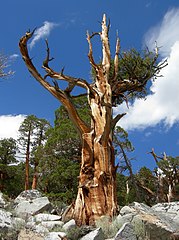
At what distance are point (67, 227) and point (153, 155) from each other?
17.8 meters

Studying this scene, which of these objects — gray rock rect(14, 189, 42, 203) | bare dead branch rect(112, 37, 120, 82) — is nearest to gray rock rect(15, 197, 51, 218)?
gray rock rect(14, 189, 42, 203)

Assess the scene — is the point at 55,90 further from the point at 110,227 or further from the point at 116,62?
the point at 110,227

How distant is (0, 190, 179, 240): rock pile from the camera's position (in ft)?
16.9

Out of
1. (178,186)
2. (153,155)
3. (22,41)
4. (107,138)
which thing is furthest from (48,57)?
(153,155)

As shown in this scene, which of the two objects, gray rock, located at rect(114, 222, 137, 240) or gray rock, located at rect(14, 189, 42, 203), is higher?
gray rock, located at rect(14, 189, 42, 203)

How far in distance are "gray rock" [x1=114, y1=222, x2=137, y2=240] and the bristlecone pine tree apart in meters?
1.98

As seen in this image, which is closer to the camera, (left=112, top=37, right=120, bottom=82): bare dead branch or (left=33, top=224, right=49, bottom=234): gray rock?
(left=33, top=224, right=49, bottom=234): gray rock

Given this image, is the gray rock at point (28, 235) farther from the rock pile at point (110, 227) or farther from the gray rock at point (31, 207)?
the gray rock at point (31, 207)

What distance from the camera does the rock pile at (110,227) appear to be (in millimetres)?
5164

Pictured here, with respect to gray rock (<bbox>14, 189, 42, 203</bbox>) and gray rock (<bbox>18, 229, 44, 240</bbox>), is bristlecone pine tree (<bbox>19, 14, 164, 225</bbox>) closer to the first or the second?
gray rock (<bbox>18, 229, 44, 240</bbox>)

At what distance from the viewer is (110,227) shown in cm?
593

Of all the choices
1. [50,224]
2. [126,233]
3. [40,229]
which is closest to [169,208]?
[126,233]

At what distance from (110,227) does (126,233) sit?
1.01 meters

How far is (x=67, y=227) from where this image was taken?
20.1ft
